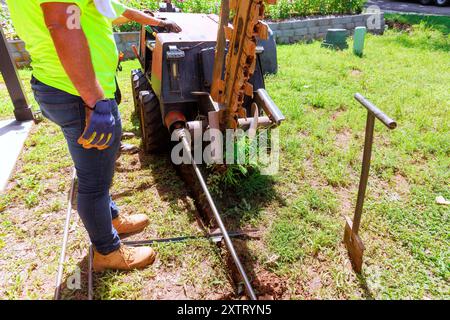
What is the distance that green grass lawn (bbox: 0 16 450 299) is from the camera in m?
2.36

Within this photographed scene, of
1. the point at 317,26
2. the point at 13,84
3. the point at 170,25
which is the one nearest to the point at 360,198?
the point at 170,25

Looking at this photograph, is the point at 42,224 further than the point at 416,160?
No

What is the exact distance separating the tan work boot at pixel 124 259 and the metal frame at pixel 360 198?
4.81 ft

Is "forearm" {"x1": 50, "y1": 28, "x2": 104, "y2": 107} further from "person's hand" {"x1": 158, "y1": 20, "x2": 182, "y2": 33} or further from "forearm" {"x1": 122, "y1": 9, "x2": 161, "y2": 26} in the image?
"person's hand" {"x1": 158, "y1": 20, "x2": 182, "y2": 33}

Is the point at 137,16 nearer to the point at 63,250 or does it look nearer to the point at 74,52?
the point at 74,52

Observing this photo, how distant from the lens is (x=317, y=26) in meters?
8.70

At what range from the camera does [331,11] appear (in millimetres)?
9320

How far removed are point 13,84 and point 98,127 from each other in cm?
367

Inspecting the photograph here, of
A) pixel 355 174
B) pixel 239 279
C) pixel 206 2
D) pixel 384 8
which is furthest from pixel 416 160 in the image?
pixel 384 8

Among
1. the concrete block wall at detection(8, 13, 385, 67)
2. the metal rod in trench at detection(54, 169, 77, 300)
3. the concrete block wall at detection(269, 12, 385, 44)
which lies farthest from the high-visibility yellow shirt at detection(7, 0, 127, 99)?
Result: the concrete block wall at detection(269, 12, 385, 44)

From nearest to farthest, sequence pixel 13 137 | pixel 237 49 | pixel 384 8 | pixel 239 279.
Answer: pixel 239 279
pixel 237 49
pixel 13 137
pixel 384 8

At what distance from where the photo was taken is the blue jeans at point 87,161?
180 cm

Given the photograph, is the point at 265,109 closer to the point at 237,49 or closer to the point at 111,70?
the point at 237,49

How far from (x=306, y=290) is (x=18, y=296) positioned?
195 cm
